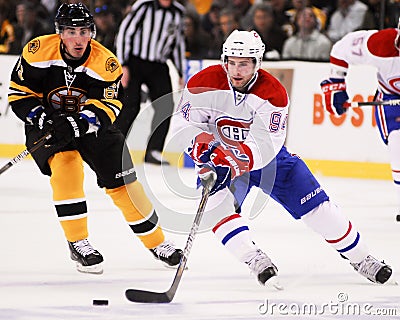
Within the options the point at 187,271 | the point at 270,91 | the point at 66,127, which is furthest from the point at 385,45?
the point at 66,127

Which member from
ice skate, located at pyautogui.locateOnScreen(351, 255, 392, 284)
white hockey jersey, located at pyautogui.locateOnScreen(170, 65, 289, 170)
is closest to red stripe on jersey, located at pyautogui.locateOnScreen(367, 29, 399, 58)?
white hockey jersey, located at pyautogui.locateOnScreen(170, 65, 289, 170)

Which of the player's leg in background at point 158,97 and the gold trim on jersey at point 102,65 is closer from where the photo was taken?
the gold trim on jersey at point 102,65

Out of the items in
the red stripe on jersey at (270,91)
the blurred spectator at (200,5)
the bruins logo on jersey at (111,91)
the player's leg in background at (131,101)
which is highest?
the red stripe on jersey at (270,91)

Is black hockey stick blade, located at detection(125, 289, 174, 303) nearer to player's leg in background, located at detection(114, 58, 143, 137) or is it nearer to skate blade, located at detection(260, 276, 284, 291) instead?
skate blade, located at detection(260, 276, 284, 291)

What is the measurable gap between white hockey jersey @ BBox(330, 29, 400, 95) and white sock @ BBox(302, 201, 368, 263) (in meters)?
1.46

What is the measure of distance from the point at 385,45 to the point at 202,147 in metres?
1.70

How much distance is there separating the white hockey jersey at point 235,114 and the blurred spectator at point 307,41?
11.6 ft

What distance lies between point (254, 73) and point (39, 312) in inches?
44.9

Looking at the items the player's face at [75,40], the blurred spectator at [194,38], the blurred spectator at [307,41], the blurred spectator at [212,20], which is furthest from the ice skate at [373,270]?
the blurred spectator at [212,20]

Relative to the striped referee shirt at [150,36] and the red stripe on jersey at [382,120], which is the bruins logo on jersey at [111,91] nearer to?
the red stripe on jersey at [382,120]

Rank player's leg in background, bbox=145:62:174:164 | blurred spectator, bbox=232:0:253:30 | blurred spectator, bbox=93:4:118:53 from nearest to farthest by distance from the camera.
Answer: player's leg in background, bbox=145:62:174:164
blurred spectator, bbox=232:0:253:30
blurred spectator, bbox=93:4:118:53

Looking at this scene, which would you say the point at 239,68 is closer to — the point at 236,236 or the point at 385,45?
the point at 236,236

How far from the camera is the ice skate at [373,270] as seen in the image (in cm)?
→ 374

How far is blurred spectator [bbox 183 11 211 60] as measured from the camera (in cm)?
780
